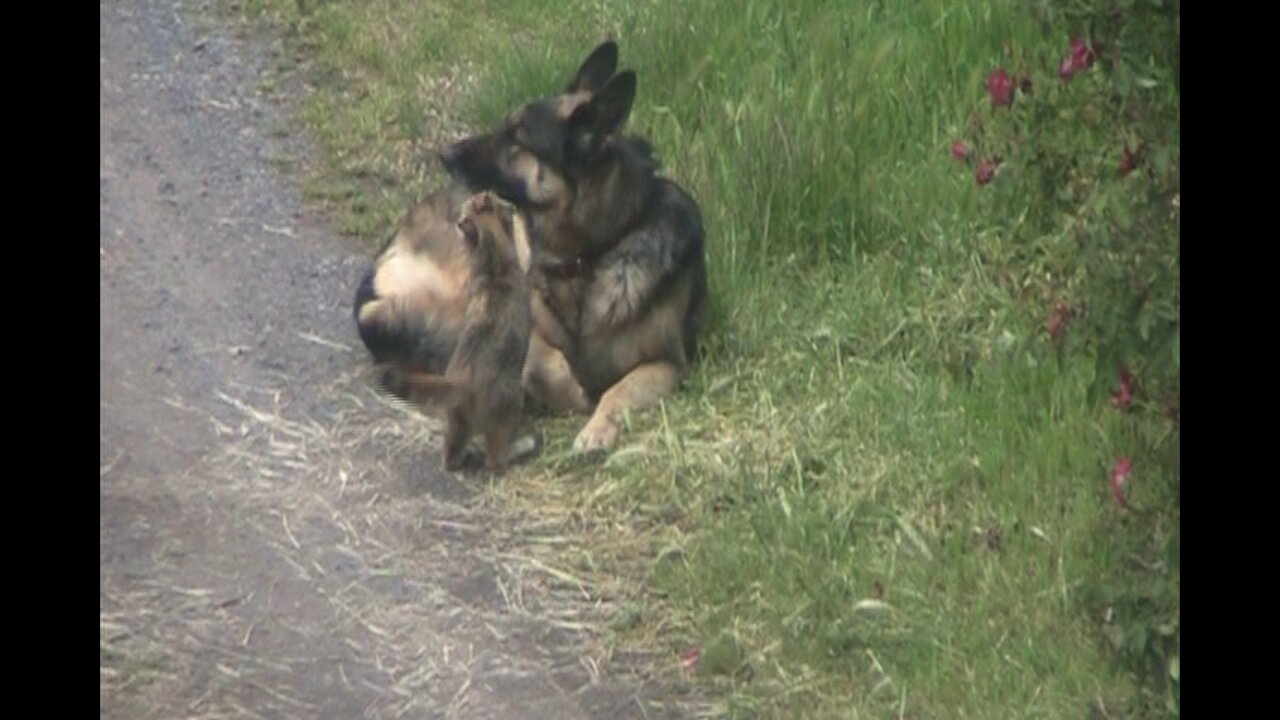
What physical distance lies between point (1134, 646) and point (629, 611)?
193 cm

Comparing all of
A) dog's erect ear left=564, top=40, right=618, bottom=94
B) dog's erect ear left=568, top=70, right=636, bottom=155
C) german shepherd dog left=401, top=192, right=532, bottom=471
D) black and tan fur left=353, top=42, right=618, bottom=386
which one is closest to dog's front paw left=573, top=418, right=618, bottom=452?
german shepherd dog left=401, top=192, right=532, bottom=471

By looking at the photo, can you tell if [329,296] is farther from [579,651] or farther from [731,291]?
[579,651]

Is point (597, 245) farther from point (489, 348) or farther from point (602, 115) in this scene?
point (489, 348)

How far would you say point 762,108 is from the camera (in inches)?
336

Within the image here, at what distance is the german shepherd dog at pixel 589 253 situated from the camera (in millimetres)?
7777

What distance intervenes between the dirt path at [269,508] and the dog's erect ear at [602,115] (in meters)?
1.03

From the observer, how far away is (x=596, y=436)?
24.1ft

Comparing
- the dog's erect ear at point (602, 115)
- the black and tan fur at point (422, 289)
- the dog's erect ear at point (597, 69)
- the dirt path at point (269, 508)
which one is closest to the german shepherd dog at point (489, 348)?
the dirt path at point (269, 508)

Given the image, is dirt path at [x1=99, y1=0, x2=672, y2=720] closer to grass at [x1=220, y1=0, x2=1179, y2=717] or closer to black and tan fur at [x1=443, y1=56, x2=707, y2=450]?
grass at [x1=220, y1=0, x2=1179, y2=717]

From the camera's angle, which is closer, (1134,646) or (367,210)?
(1134,646)

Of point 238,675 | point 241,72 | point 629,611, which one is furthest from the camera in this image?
point 241,72

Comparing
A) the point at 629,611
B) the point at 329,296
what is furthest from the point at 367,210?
the point at 629,611

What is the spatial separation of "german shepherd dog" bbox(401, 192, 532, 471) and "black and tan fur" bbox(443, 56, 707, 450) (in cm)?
50

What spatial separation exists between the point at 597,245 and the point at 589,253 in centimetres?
4
